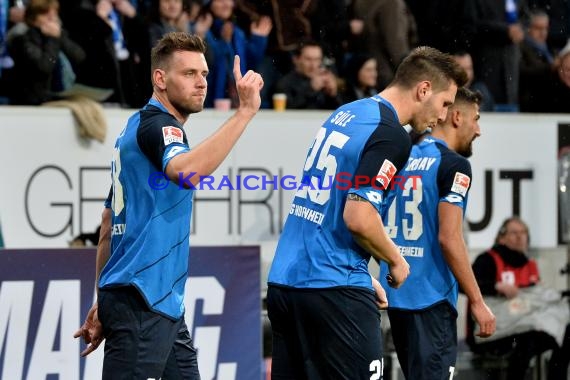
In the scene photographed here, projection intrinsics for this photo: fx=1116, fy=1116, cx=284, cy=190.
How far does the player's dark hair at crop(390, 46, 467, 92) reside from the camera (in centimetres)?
530

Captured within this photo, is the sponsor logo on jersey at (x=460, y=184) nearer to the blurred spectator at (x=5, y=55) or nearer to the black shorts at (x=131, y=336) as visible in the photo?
the black shorts at (x=131, y=336)

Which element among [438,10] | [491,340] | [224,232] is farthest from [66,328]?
[438,10]

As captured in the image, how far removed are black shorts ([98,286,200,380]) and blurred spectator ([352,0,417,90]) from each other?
607 cm

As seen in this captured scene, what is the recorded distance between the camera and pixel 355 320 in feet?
16.4

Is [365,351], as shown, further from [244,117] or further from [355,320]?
[244,117]

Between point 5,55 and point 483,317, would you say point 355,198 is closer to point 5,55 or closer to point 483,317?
point 483,317

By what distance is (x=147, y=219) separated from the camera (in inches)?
196

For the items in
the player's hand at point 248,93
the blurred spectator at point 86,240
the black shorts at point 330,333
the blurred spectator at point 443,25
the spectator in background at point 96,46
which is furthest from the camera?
the blurred spectator at point 443,25

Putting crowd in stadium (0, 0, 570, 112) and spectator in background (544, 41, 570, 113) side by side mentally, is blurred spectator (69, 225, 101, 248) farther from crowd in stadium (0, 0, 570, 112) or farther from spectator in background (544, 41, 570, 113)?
spectator in background (544, 41, 570, 113)

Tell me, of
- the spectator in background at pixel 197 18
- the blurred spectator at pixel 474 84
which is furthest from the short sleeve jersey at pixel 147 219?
the blurred spectator at pixel 474 84

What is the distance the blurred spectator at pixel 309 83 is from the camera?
9.99 m

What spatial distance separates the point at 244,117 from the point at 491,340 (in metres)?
5.44

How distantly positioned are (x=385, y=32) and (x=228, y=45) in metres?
1.72

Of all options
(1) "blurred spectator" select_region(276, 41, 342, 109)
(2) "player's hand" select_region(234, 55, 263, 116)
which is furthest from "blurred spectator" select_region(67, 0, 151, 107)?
(2) "player's hand" select_region(234, 55, 263, 116)
